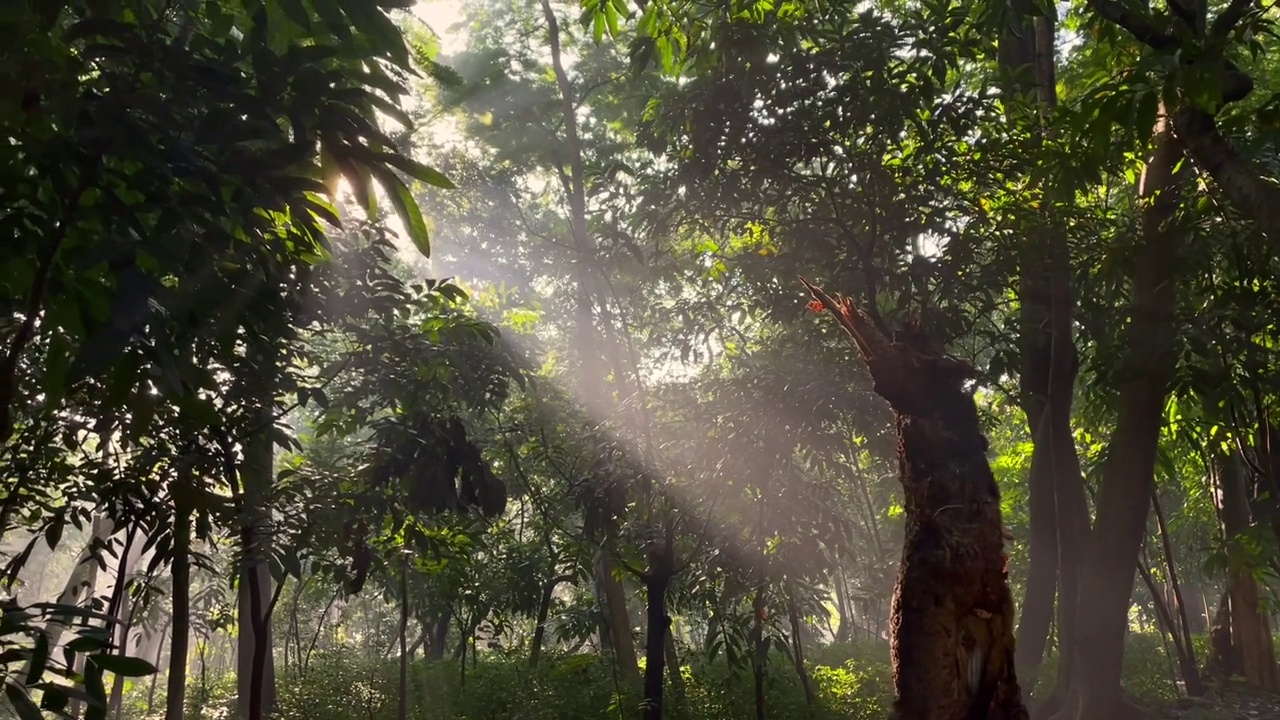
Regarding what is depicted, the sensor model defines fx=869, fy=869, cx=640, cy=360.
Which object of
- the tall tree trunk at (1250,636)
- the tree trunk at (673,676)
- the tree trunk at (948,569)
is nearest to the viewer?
Answer: the tree trunk at (948,569)

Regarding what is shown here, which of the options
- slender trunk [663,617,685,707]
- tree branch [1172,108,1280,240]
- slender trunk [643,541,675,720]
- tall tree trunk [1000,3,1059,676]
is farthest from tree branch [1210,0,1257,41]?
slender trunk [663,617,685,707]

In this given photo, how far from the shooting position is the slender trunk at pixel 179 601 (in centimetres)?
285

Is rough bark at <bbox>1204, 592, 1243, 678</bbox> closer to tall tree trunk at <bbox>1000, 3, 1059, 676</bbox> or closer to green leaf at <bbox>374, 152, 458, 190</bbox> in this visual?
tall tree trunk at <bbox>1000, 3, 1059, 676</bbox>

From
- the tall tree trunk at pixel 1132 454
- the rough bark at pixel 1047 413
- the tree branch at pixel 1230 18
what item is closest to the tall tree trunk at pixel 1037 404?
the rough bark at pixel 1047 413

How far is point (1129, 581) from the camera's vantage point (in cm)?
493

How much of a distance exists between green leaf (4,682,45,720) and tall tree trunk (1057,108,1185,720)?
4614 millimetres

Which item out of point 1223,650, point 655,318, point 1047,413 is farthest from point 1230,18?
point 1223,650

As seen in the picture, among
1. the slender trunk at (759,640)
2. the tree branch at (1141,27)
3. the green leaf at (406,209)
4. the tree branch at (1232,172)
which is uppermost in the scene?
the tree branch at (1141,27)

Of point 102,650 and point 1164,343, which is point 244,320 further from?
point 1164,343

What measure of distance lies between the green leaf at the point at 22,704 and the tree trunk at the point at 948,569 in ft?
6.08

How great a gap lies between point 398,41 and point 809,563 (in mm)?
4777

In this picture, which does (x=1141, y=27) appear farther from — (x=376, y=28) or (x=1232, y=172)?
(x=376, y=28)

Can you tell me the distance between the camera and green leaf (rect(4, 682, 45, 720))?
1432 mm

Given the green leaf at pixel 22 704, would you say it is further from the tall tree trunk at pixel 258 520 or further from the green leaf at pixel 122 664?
the tall tree trunk at pixel 258 520
